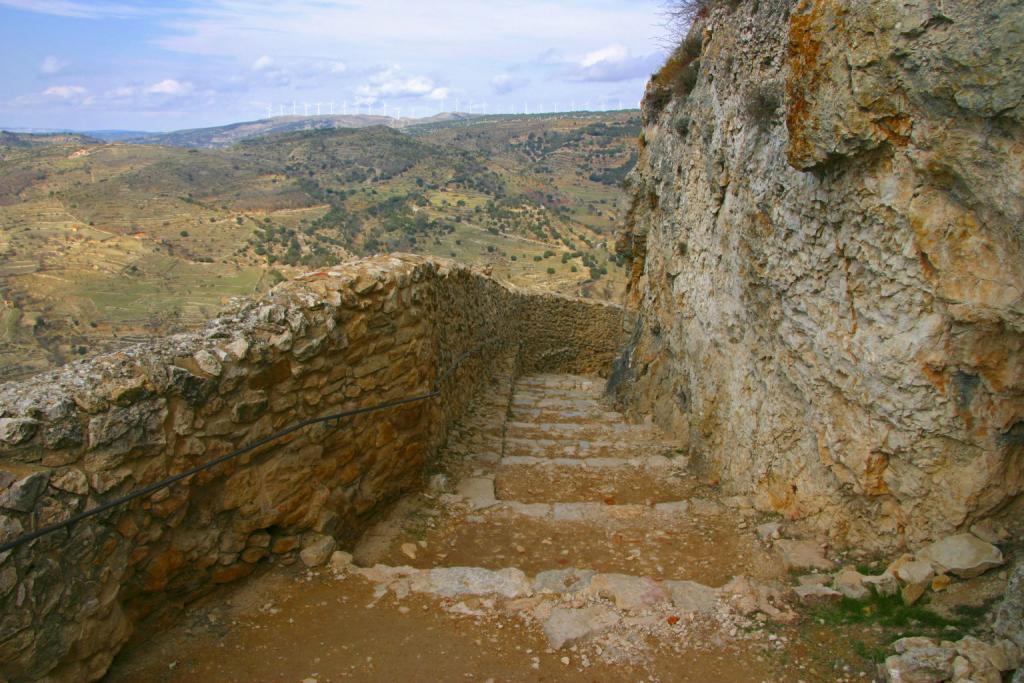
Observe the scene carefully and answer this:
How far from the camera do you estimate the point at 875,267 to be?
360cm

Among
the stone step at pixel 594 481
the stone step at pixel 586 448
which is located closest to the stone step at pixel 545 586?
the stone step at pixel 594 481

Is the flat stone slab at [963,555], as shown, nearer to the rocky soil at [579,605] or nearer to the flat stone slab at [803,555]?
the rocky soil at [579,605]

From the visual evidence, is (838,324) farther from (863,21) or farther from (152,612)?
(152,612)

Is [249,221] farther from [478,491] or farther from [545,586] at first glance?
[545,586]

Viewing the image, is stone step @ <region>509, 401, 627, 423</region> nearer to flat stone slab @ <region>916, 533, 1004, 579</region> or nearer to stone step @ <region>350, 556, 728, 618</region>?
stone step @ <region>350, 556, 728, 618</region>

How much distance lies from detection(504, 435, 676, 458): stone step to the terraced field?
21.0 ft

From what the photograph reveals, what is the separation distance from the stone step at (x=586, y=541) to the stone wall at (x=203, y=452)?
1.61 feet

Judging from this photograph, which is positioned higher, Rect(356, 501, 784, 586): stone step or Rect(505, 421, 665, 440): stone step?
Rect(356, 501, 784, 586): stone step

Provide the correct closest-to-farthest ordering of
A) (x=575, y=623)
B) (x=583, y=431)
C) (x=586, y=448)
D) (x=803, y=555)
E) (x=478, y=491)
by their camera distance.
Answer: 1. (x=575, y=623)
2. (x=803, y=555)
3. (x=478, y=491)
4. (x=586, y=448)
5. (x=583, y=431)

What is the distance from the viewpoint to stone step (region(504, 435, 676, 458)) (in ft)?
23.4

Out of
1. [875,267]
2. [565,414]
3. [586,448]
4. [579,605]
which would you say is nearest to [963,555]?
[875,267]

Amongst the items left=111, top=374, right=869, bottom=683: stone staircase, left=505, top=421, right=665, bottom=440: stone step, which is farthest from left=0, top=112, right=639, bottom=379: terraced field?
left=111, top=374, right=869, bottom=683: stone staircase

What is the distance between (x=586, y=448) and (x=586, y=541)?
281 centimetres

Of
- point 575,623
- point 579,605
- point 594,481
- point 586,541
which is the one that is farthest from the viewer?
point 594,481
